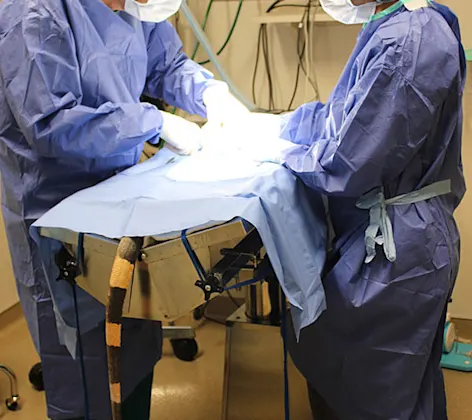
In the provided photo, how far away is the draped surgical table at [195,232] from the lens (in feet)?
3.50

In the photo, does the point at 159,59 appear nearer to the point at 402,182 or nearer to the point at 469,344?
the point at 402,182

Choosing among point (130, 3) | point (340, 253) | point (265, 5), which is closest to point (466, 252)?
point (340, 253)

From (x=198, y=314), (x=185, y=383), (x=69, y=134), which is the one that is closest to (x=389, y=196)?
(x=69, y=134)

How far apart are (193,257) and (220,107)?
2.34 ft

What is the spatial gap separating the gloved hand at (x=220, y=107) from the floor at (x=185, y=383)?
953mm

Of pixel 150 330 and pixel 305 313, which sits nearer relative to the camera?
pixel 305 313

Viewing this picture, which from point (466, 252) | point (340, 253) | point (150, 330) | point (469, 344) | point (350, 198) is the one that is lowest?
point (469, 344)

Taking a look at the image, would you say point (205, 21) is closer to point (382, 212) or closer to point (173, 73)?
point (173, 73)

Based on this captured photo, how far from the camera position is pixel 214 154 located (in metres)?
1.53

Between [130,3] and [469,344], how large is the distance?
6.07ft

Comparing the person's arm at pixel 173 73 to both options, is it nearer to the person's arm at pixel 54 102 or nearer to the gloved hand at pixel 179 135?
the gloved hand at pixel 179 135

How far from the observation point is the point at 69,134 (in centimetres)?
124

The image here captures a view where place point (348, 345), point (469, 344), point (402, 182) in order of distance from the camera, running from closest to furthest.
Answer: point (402, 182), point (348, 345), point (469, 344)

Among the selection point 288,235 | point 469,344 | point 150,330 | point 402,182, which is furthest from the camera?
point 469,344
